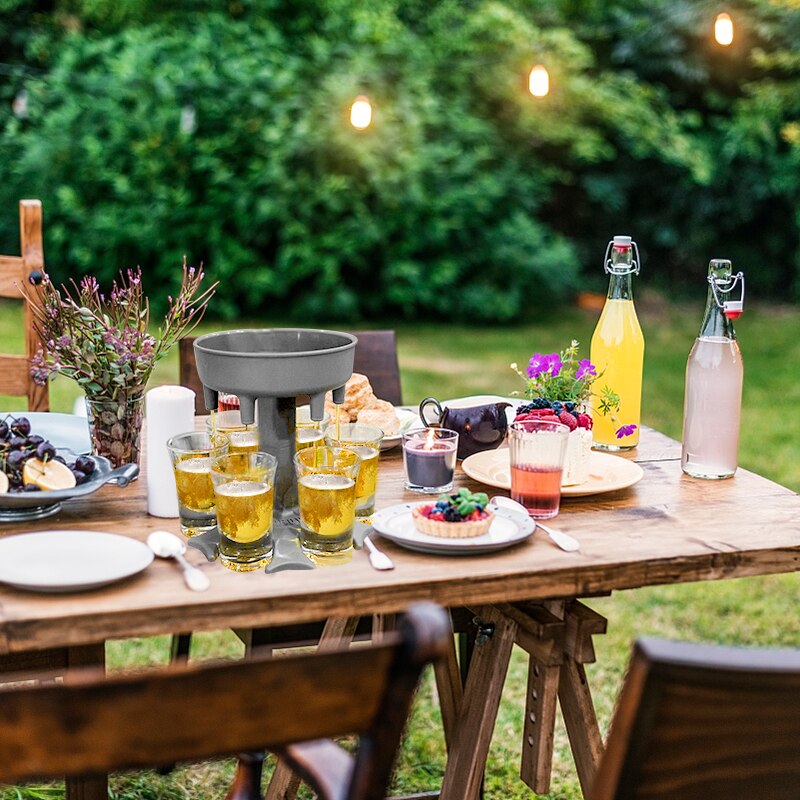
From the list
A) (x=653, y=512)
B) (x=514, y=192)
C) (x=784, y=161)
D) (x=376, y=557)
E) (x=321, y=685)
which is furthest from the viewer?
(x=784, y=161)

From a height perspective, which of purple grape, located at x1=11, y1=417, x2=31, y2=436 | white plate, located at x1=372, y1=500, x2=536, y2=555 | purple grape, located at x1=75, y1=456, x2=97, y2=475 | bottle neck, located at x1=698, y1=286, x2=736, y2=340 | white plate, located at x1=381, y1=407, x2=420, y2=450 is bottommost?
white plate, located at x1=372, y1=500, x2=536, y2=555

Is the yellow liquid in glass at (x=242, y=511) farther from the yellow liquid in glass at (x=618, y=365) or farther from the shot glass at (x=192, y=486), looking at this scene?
the yellow liquid in glass at (x=618, y=365)

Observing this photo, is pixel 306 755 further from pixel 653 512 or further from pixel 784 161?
pixel 784 161

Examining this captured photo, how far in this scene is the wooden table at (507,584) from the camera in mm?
1379

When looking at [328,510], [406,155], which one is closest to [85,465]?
[328,510]

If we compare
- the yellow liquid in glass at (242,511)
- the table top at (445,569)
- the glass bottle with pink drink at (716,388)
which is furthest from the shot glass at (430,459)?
the glass bottle with pink drink at (716,388)

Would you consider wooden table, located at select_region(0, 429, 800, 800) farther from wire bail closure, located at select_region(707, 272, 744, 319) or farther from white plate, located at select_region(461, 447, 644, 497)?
wire bail closure, located at select_region(707, 272, 744, 319)

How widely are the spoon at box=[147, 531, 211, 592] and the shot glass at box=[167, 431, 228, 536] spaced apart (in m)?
0.06

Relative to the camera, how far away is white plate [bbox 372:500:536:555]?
1.55 m

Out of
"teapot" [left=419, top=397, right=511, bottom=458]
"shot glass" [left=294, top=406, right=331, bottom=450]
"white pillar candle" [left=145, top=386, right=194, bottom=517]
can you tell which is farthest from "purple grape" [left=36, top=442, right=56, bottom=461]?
"teapot" [left=419, top=397, right=511, bottom=458]

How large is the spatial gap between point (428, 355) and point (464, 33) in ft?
9.07

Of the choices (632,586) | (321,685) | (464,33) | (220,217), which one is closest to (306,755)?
(321,685)

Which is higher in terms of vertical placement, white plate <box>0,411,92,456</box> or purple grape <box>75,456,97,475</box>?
purple grape <box>75,456,97,475</box>

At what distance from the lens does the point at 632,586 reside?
5.16ft
